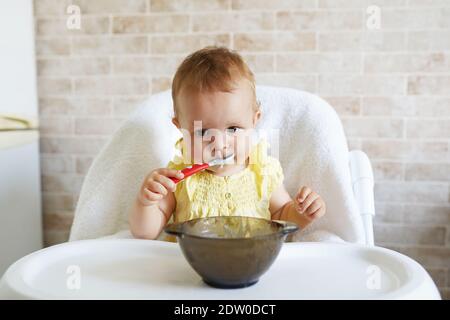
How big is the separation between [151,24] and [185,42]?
0.13m

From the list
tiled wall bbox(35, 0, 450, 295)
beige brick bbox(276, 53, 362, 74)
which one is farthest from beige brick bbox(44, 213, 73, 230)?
beige brick bbox(276, 53, 362, 74)

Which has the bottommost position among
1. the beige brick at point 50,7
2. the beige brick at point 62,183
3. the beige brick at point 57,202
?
the beige brick at point 57,202

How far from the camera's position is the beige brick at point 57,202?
6.20 ft

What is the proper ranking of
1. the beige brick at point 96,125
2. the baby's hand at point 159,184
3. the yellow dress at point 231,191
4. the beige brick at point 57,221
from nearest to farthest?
the baby's hand at point 159,184 < the yellow dress at point 231,191 < the beige brick at point 96,125 < the beige brick at point 57,221

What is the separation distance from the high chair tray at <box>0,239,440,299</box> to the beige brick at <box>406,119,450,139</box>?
37.7 inches

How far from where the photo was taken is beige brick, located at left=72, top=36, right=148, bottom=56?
69.1 inches

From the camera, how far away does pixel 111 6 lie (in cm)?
175

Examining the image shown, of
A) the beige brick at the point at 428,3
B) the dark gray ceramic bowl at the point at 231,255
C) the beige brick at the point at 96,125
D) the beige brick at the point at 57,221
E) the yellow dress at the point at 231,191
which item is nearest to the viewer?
the dark gray ceramic bowl at the point at 231,255

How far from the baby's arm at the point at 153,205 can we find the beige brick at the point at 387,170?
0.89 metres

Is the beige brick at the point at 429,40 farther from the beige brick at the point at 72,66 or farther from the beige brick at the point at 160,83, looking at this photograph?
the beige brick at the point at 72,66

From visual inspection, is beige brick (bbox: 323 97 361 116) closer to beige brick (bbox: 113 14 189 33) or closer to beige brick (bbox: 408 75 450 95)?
beige brick (bbox: 408 75 450 95)

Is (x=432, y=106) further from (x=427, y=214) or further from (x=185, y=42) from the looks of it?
(x=185, y=42)

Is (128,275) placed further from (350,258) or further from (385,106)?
(385,106)

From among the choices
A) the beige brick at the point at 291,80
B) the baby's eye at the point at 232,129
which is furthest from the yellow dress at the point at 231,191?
the beige brick at the point at 291,80
